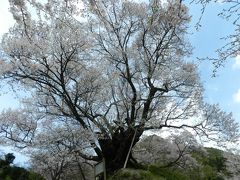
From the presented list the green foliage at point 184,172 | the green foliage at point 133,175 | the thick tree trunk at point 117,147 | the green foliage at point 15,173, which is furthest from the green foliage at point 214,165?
the green foliage at point 133,175

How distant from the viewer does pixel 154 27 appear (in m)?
18.9

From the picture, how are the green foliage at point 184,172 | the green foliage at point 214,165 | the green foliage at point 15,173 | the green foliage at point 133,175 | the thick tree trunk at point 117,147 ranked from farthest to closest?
1. the green foliage at point 214,165
2. the green foliage at point 15,173
3. the thick tree trunk at point 117,147
4. the green foliage at point 184,172
5. the green foliage at point 133,175

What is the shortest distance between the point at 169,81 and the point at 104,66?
10.8 feet

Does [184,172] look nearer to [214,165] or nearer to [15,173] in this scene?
[214,165]

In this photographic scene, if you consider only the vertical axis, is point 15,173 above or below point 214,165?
below

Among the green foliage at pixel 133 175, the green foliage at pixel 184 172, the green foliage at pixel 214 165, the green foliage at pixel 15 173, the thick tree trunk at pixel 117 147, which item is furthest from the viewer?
the green foliage at pixel 214 165

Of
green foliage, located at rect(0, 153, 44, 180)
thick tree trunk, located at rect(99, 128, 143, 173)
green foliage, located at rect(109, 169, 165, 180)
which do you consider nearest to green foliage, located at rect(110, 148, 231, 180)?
green foliage, located at rect(109, 169, 165, 180)

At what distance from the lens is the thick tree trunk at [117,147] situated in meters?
17.5

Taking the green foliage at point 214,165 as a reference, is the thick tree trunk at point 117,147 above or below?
below

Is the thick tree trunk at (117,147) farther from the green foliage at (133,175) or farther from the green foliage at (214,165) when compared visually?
the green foliage at (214,165)

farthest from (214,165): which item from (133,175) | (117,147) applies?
(133,175)

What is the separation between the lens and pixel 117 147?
59.0 ft

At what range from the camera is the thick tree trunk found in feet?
57.4

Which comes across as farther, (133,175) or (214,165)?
(214,165)
